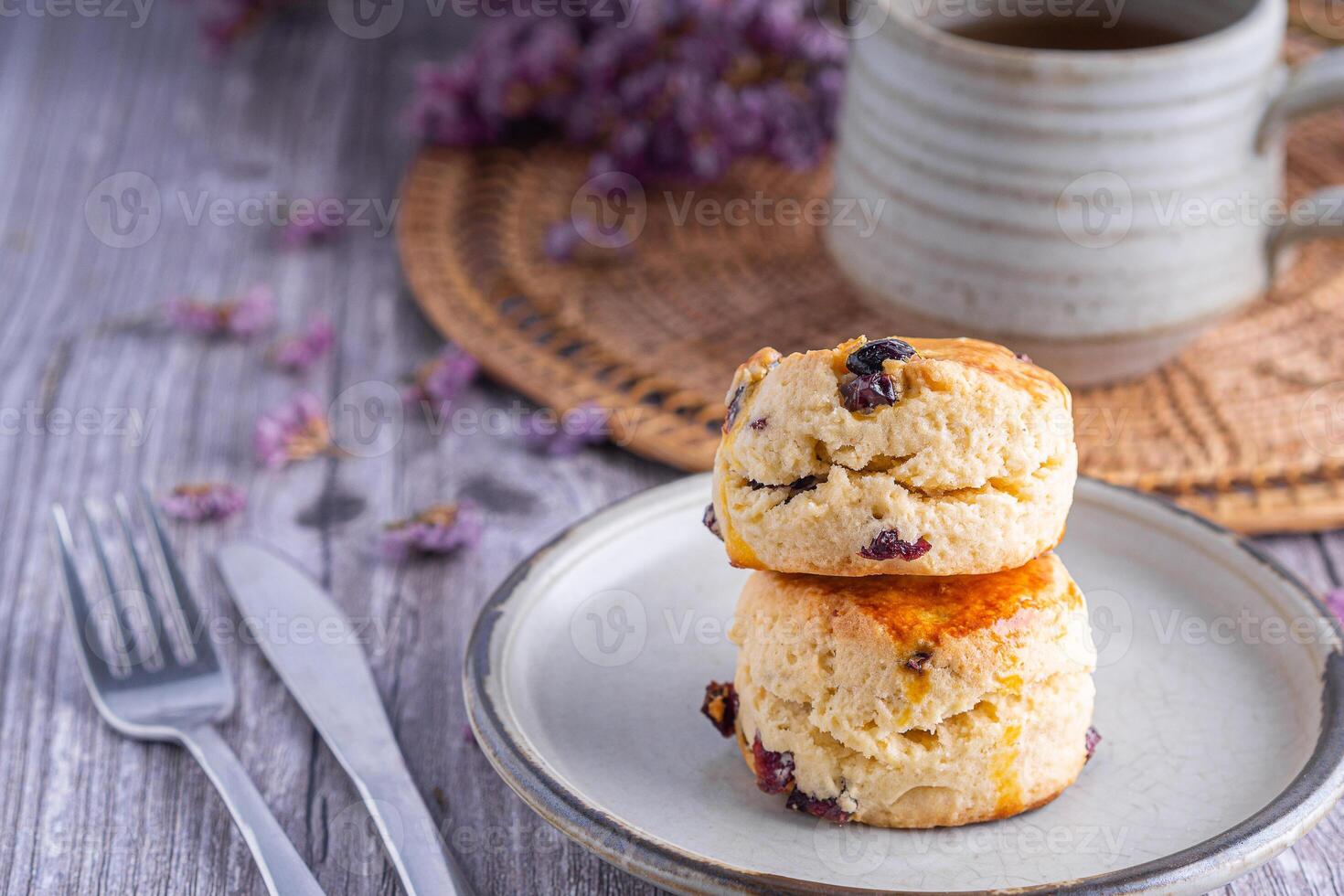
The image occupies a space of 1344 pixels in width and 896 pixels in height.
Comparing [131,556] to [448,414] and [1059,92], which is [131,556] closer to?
[448,414]

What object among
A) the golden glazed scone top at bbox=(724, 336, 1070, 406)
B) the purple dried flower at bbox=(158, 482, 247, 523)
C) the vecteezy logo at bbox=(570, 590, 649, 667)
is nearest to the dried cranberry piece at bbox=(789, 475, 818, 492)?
the golden glazed scone top at bbox=(724, 336, 1070, 406)

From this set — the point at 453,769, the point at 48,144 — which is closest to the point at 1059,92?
the point at 453,769

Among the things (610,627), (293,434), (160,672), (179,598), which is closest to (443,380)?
(293,434)

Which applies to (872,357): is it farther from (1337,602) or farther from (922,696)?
(1337,602)

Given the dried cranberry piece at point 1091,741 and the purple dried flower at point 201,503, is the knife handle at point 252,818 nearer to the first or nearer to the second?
the purple dried flower at point 201,503

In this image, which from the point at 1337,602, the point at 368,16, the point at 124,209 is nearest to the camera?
the point at 1337,602
